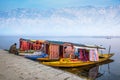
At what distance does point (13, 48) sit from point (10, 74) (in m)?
16.7

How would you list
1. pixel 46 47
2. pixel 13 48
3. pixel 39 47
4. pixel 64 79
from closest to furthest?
pixel 64 79 → pixel 13 48 → pixel 46 47 → pixel 39 47

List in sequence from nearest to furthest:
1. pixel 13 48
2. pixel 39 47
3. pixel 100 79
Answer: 1. pixel 100 79
2. pixel 13 48
3. pixel 39 47

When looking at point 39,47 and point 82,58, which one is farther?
point 39,47

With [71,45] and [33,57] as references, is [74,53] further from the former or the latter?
[33,57]

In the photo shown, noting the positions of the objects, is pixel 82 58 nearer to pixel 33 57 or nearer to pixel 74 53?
pixel 74 53

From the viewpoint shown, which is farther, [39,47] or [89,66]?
[39,47]

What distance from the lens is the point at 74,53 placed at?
35469 millimetres

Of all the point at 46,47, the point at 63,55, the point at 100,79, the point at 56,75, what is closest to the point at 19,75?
the point at 56,75

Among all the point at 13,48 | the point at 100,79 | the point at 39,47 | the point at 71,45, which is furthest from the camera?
the point at 39,47

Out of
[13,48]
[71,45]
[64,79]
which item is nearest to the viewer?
[64,79]

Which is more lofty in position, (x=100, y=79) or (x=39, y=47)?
(x=39, y=47)

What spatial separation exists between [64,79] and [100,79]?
14.2m

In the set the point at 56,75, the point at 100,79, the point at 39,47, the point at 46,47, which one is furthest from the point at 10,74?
the point at 39,47

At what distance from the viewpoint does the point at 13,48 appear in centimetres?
3303
